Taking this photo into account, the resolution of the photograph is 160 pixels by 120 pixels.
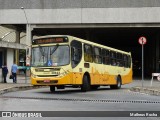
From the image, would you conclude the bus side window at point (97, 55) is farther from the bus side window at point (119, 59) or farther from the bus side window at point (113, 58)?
the bus side window at point (119, 59)

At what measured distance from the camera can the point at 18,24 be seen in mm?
59188

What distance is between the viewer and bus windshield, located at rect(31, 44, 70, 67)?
2141cm

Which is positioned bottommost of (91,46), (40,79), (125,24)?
(40,79)

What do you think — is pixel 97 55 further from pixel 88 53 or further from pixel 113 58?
pixel 113 58

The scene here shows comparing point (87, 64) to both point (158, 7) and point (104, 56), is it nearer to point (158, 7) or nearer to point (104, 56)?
point (104, 56)

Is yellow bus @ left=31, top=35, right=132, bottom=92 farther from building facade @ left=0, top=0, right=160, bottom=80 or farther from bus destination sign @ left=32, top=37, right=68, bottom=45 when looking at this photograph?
building facade @ left=0, top=0, right=160, bottom=80

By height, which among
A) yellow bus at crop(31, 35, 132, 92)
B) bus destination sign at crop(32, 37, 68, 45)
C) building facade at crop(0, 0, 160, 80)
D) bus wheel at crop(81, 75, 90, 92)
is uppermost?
building facade at crop(0, 0, 160, 80)

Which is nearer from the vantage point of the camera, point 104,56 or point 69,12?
point 104,56

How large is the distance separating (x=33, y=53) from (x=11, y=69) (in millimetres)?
11774

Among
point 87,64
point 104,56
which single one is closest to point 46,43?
point 87,64

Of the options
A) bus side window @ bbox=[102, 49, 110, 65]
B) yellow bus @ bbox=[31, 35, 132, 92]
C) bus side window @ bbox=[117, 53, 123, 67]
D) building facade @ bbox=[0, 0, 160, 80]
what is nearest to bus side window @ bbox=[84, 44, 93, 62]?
yellow bus @ bbox=[31, 35, 132, 92]

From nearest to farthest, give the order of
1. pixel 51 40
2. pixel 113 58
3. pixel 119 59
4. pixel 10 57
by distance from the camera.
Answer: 1. pixel 51 40
2. pixel 113 58
3. pixel 119 59
4. pixel 10 57

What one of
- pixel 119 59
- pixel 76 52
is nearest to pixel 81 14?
pixel 119 59

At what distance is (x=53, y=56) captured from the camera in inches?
846
